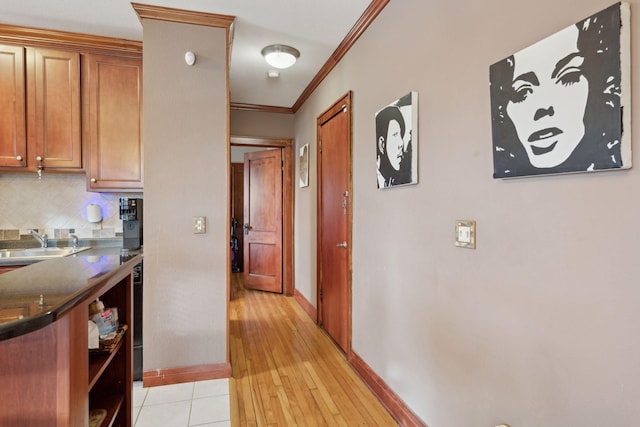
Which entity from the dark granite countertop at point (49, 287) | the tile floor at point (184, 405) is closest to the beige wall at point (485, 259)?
the tile floor at point (184, 405)

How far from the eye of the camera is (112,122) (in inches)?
103

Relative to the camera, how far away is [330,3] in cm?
220

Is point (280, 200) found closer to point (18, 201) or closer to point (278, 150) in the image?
point (278, 150)

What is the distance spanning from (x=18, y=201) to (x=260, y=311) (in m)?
2.48

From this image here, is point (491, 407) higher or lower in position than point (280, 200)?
lower

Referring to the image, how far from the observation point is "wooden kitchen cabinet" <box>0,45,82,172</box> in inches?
99.3

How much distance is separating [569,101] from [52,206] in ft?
11.5

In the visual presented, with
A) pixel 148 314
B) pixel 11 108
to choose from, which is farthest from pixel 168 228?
pixel 11 108

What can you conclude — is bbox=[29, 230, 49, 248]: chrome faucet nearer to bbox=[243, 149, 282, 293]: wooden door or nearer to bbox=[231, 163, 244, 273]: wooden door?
bbox=[243, 149, 282, 293]: wooden door

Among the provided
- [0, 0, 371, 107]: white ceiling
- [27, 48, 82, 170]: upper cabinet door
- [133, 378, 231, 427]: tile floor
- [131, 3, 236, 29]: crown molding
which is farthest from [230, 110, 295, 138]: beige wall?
[133, 378, 231, 427]: tile floor

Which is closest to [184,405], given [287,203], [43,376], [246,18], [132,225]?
[132,225]

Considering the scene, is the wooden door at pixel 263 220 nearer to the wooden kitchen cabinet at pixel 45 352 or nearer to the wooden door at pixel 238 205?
the wooden door at pixel 238 205

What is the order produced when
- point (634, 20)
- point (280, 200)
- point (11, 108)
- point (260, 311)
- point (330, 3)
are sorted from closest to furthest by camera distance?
point (634, 20)
point (330, 3)
point (11, 108)
point (260, 311)
point (280, 200)

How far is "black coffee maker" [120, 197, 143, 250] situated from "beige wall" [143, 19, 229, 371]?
33cm
